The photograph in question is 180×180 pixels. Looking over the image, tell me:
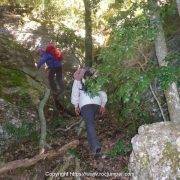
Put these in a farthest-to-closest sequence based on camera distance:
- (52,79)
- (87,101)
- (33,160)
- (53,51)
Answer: (52,79) → (53,51) → (87,101) → (33,160)

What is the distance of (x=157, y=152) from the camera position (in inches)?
263

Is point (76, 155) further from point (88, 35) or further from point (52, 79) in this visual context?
point (88, 35)

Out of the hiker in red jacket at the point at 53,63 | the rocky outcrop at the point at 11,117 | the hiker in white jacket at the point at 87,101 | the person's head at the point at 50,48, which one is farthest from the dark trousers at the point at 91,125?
the person's head at the point at 50,48

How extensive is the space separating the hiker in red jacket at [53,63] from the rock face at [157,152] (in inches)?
200

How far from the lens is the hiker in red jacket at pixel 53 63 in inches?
454

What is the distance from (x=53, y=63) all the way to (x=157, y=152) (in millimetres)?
5841

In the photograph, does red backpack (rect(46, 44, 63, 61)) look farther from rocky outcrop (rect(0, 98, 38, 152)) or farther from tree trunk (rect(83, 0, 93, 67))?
rocky outcrop (rect(0, 98, 38, 152))

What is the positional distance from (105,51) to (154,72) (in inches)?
35.3

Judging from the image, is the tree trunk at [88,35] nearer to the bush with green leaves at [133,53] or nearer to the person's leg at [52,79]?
the person's leg at [52,79]

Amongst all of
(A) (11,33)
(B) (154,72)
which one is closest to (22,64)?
(A) (11,33)

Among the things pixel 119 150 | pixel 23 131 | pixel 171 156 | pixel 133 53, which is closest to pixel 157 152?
pixel 171 156

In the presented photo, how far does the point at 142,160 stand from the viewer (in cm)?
678

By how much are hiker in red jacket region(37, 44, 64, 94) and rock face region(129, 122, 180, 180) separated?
508cm

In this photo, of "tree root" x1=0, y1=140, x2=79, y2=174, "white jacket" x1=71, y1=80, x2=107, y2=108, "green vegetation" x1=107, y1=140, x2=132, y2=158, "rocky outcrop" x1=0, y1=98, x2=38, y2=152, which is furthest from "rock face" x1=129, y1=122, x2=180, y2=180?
"rocky outcrop" x1=0, y1=98, x2=38, y2=152
